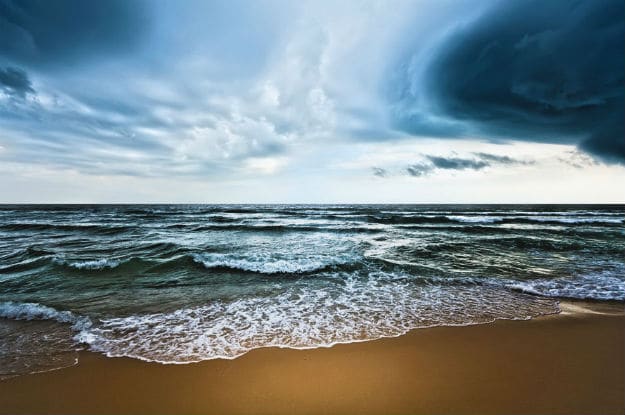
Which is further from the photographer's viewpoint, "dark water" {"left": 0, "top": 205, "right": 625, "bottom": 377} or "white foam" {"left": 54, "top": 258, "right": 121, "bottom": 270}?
"white foam" {"left": 54, "top": 258, "right": 121, "bottom": 270}

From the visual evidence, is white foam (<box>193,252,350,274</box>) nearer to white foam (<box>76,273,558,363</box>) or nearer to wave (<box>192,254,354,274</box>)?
wave (<box>192,254,354,274</box>)

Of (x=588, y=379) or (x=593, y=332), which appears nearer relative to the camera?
(x=588, y=379)

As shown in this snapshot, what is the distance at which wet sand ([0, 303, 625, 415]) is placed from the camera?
9.46 ft

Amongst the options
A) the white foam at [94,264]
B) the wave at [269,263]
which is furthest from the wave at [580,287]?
the white foam at [94,264]

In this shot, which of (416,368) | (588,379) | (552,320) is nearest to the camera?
(588,379)

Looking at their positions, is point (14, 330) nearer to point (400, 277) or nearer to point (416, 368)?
point (416, 368)

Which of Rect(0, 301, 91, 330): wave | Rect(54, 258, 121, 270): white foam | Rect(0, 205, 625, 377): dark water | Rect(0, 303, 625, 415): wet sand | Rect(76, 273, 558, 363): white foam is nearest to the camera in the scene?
Rect(0, 303, 625, 415): wet sand

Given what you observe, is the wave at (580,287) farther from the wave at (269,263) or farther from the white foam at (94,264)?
the white foam at (94,264)

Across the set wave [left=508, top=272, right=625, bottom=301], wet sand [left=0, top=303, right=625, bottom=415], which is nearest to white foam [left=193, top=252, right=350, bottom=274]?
wet sand [left=0, top=303, right=625, bottom=415]

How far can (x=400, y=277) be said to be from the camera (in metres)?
8.06

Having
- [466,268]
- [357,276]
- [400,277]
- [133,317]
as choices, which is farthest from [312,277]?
[466,268]

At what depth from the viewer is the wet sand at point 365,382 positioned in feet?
9.46

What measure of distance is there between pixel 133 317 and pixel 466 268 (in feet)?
30.1

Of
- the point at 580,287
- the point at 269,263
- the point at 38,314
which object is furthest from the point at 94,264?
the point at 580,287
